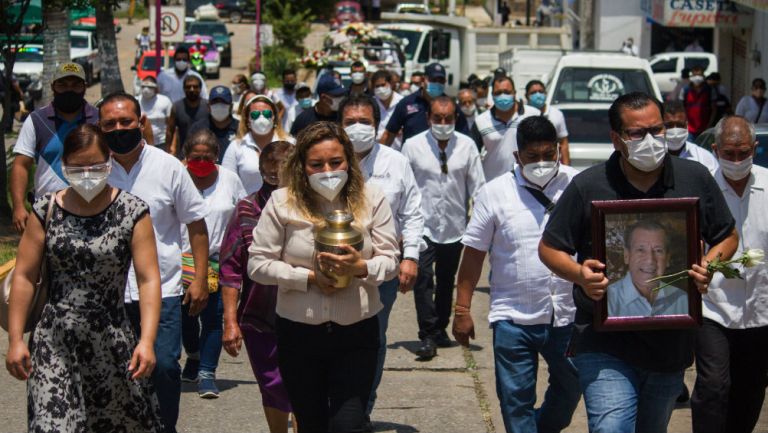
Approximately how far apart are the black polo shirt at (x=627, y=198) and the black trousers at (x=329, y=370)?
0.86m

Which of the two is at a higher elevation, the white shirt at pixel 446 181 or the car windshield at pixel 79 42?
the car windshield at pixel 79 42

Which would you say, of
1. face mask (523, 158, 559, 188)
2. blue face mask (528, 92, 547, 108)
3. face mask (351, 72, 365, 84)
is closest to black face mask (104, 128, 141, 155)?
face mask (523, 158, 559, 188)

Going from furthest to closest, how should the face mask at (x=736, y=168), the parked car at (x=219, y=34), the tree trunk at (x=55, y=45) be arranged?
the parked car at (x=219, y=34) < the tree trunk at (x=55, y=45) < the face mask at (x=736, y=168)

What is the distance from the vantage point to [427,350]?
9664 mm

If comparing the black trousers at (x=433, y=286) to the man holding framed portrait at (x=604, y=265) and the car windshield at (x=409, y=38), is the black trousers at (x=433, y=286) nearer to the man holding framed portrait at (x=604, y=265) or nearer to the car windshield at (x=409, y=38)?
the man holding framed portrait at (x=604, y=265)

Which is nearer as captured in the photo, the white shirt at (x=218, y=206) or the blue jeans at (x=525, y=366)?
the blue jeans at (x=525, y=366)

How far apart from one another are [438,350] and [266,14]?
4451cm

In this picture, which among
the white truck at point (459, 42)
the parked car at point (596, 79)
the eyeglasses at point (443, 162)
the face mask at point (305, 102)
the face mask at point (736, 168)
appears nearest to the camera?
the face mask at point (736, 168)

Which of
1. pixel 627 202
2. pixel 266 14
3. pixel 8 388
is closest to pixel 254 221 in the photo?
pixel 627 202

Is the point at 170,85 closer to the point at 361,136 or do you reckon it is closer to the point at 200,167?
the point at 200,167

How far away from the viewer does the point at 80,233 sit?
17.8ft

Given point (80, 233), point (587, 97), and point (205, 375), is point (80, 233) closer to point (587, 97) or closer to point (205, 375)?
point (205, 375)

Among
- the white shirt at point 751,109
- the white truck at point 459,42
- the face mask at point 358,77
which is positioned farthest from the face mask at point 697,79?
the face mask at point 358,77

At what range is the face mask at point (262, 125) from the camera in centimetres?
998
